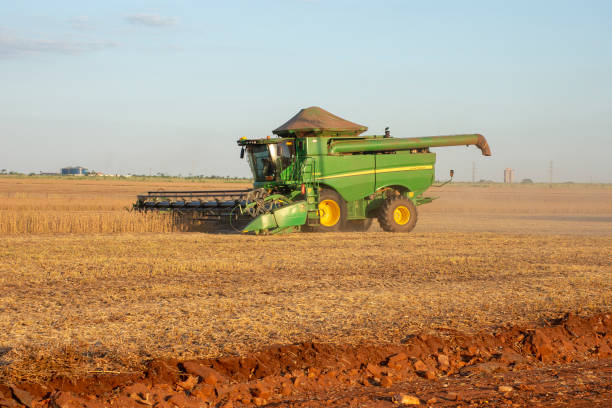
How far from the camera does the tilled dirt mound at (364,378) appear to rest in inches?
173

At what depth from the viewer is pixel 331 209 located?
55.9 ft

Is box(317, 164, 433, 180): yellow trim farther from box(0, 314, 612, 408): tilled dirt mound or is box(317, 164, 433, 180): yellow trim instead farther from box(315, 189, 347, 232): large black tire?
box(0, 314, 612, 408): tilled dirt mound

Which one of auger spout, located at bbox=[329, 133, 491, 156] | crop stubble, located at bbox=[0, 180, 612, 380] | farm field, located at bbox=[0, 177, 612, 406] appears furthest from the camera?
auger spout, located at bbox=[329, 133, 491, 156]

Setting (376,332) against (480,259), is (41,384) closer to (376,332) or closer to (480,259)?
(376,332)

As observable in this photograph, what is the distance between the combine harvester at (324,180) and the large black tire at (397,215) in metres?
0.03

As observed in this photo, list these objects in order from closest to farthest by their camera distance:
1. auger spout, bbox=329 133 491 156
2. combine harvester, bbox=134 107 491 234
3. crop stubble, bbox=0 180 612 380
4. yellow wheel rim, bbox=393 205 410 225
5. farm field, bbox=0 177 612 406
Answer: farm field, bbox=0 177 612 406 < crop stubble, bbox=0 180 612 380 < combine harvester, bbox=134 107 491 234 < auger spout, bbox=329 133 491 156 < yellow wheel rim, bbox=393 205 410 225

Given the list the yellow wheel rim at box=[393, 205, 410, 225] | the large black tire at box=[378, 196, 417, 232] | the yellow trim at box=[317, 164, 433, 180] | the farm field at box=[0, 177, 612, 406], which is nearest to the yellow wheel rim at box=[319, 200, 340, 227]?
the yellow trim at box=[317, 164, 433, 180]

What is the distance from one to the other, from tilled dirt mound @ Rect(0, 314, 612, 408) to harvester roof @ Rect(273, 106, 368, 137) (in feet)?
37.5

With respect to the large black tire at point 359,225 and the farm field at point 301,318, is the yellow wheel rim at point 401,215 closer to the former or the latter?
the large black tire at point 359,225

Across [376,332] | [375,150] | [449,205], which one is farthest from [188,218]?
[449,205]

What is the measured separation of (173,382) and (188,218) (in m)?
13.5

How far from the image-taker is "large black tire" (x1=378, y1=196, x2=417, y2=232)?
56.8ft

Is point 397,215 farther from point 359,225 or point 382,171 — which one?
point 359,225

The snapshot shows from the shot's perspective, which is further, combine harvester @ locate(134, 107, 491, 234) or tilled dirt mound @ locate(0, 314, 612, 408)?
combine harvester @ locate(134, 107, 491, 234)
